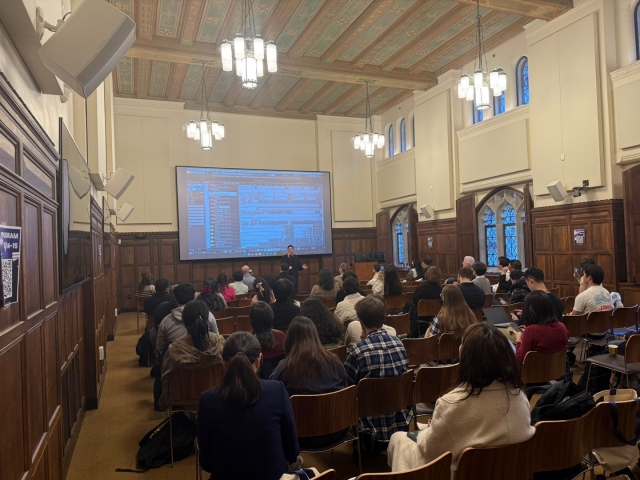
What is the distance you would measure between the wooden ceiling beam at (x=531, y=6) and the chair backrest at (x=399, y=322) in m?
5.95

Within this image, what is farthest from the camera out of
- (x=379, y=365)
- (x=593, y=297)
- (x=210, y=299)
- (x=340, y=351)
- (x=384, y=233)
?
(x=384, y=233)

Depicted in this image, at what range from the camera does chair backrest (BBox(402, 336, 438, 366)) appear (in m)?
3.97

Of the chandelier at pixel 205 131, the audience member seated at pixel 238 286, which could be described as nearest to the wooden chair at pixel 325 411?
the audience member seated at pixel 238 286

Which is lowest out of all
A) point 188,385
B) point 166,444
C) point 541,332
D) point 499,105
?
point 166,444

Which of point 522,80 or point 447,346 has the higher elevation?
point 522,80

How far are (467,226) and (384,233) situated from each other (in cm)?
415

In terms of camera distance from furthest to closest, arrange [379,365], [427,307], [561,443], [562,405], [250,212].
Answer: [250,212]
[427,307]
[379,365]
[562,405]
[561,443]

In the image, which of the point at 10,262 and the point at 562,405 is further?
the point at 562,405

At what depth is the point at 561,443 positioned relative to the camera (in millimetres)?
2061

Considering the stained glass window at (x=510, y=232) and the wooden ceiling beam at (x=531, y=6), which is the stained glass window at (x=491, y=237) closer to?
the stained glass window at (x=510, y=232)

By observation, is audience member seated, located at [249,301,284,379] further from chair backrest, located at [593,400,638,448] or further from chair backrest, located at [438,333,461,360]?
chair backrest, located at [593,400,638,448]

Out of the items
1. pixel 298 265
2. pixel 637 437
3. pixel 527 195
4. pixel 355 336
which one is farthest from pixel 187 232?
pixel 637 437

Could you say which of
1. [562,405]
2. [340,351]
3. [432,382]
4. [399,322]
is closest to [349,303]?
[399,322]

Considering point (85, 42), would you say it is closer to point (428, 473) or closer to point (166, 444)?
point (428, 473)
